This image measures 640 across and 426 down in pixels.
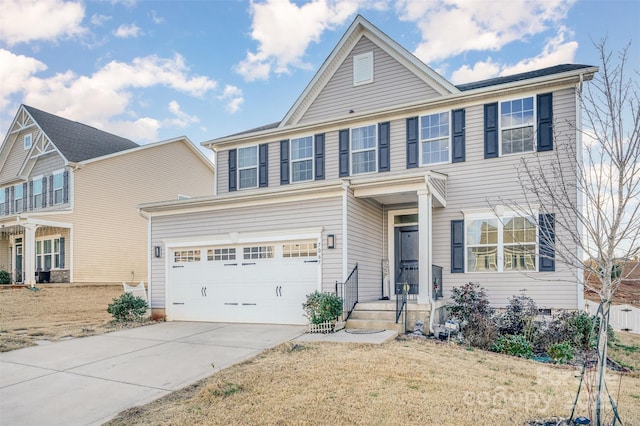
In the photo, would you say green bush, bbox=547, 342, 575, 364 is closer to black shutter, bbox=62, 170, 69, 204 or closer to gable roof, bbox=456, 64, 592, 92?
gable roof, bbox=456, 64, 592, 92

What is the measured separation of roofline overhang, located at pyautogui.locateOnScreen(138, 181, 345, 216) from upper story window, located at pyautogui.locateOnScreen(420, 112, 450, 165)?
3169 millimetres

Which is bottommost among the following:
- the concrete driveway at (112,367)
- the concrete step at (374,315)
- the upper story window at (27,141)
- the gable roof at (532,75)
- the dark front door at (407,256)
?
the concrete driveway at (112,367)

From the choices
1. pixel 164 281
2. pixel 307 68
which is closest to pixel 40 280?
pixel 164 281

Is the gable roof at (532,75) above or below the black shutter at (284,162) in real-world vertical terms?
above

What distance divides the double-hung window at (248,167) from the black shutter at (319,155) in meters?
2.18

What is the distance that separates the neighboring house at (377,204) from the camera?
10570mm

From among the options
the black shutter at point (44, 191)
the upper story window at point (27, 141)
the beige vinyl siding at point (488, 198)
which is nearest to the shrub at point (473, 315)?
the beige vinyl siding at point (488, 198)

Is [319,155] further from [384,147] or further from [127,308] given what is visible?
[127,308]

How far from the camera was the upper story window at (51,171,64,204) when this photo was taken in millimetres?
20672

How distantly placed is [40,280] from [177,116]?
974cm

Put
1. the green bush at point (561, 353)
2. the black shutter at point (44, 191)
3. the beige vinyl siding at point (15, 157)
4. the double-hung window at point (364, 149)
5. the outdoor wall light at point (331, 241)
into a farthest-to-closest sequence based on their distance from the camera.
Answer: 1. the beige vinyl siding at point (15, 157)
2. the black shutter at point (44, 191)
3. the double-hung window at point (364, 149)
4. the outdoor wall light at point (331, 241)
5. the green bush at point (561, 353)

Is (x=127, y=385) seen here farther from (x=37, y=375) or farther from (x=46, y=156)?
(x=46, y=156)

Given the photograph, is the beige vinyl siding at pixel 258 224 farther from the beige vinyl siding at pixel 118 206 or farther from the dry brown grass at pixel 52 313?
the beige vinyl siding at pixel 118 206

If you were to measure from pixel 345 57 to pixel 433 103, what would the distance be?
3.49 m
